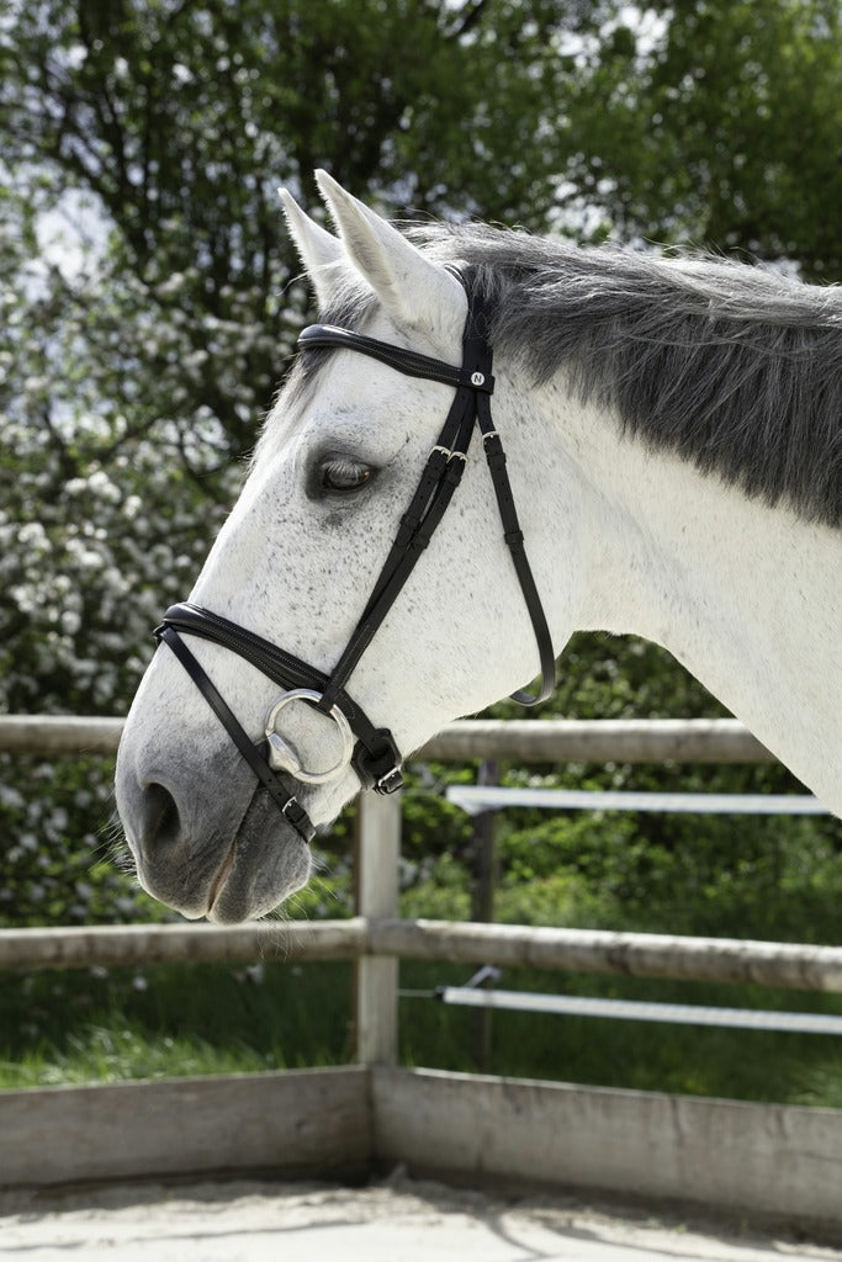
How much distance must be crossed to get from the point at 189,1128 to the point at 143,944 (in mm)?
586

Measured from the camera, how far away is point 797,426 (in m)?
1.85

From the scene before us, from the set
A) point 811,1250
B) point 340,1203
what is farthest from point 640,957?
point 340,1203

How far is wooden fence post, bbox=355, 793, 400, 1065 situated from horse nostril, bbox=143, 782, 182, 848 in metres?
2.60

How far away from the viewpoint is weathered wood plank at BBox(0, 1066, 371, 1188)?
391 cm

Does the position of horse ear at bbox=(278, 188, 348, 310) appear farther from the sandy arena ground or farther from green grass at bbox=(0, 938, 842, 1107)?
green grass at bbox=(0, 938, 842, 1107)

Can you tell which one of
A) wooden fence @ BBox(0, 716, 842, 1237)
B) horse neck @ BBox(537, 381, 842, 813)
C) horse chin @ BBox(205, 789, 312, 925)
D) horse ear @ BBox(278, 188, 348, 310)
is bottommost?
wooden fence @ BBox(0, 716, 842, 1237)

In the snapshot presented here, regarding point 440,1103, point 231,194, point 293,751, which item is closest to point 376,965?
point 440,1103

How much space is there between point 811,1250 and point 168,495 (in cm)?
481

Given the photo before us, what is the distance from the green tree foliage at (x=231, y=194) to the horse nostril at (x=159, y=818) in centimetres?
439

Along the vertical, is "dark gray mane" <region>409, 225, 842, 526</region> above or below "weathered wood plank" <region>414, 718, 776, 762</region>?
above

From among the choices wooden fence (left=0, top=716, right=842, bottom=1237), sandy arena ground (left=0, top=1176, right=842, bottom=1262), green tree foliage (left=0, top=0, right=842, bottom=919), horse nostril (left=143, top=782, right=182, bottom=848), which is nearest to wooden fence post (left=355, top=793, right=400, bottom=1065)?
wooden fence (left=0, top=716, right=842, bottom=1237)

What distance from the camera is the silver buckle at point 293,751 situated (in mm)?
1845

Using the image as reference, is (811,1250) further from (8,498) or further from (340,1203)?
(8,498)

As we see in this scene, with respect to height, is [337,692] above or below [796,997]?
above
